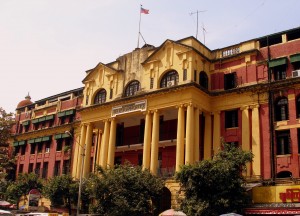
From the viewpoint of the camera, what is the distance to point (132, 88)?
43844 mm

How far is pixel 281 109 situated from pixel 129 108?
15.3 metres

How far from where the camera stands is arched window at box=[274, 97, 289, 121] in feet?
116

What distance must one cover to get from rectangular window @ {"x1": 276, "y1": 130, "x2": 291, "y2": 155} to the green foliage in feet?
69.4

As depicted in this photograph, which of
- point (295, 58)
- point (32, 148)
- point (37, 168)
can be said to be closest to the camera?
point (295, 58)

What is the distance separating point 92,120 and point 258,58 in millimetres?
19634

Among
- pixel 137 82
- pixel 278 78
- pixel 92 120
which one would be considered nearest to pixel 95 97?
pixel 92 120

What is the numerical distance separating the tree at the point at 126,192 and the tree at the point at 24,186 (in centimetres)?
1890

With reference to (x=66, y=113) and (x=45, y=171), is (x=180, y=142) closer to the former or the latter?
(x=66, y=113)

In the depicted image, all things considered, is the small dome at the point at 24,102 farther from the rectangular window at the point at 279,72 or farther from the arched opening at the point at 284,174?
the arched opening at the point at 284,174

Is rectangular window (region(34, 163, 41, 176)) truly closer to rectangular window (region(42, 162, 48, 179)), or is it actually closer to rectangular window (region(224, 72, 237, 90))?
rectangular window (region(42, 162, 48, 179))

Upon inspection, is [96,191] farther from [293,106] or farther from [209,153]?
[293,106]

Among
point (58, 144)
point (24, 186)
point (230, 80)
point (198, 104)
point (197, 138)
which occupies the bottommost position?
point (24, 186)

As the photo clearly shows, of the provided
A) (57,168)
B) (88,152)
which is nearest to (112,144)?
(88,152)

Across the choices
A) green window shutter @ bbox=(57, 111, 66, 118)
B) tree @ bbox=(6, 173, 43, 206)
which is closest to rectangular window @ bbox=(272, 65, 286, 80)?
green window shutter @ bbox=(57, 111, 66, 118)
